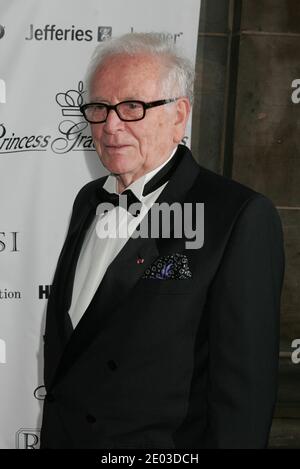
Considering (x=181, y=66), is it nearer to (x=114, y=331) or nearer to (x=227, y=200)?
(x=227, y=200)

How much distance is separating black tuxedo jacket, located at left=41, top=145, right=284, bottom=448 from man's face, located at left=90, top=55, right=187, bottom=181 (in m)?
0.11

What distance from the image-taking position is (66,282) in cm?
219

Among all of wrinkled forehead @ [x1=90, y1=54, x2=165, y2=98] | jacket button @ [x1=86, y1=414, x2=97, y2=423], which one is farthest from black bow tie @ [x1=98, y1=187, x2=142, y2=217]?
jacket button @ [x1=86, y1=414, x2=97, y2=423]

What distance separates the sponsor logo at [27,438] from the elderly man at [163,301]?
186 cm

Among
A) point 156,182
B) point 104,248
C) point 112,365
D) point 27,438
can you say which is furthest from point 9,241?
point 112,365

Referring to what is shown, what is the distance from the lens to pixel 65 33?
3709 mm

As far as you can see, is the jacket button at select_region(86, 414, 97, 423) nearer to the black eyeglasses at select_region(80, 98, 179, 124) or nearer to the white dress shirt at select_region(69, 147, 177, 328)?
the white dress shirt at select_region(69, 147, 177, 328)

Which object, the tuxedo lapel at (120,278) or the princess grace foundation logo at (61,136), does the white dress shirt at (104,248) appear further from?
the princess grace foundation logo at (61,136)

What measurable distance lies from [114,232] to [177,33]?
195 centimetres

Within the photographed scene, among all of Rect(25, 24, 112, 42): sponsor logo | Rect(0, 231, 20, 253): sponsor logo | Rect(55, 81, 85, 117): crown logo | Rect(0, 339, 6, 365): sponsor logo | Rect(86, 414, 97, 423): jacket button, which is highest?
Rect(25, 24, 112, 42): sponsor logo

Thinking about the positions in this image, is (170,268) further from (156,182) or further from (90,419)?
(90,419)

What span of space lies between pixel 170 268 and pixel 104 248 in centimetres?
29

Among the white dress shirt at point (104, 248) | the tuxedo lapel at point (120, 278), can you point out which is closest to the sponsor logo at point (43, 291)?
the white dress shirt at point (104, 248)

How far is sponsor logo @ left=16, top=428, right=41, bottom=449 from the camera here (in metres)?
3.88
